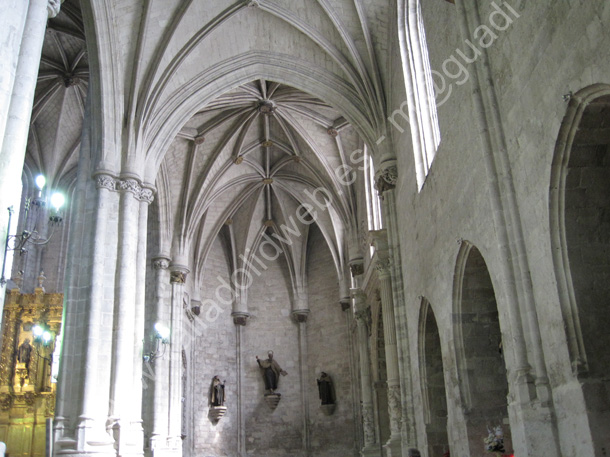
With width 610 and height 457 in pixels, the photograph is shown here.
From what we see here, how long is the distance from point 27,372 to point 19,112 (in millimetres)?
11575

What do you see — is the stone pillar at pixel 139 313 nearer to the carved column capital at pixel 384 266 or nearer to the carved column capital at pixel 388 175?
the carved column capital at pixel 388 175

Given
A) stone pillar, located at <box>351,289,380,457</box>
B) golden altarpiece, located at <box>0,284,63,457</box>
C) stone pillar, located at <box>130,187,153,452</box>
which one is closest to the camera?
stone pillar, located at <box>130,187,153,452</box>

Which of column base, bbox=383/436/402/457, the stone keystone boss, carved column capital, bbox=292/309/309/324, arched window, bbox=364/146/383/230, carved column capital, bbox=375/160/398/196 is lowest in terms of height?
column base, bbox=383/436/402/457

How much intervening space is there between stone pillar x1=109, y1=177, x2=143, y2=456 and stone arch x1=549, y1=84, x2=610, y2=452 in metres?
7.95

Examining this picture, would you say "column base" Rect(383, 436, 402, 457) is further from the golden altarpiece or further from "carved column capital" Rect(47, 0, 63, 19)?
"carved column capital" Rect(47, 0, 63, 19)

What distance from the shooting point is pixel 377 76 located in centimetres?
Result: 1470

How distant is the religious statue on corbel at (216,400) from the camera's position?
21.8 meters

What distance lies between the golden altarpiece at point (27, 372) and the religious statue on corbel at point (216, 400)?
270 inches

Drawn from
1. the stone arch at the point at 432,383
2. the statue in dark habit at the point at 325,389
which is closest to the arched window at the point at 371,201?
the stone arch at the point at 432,383

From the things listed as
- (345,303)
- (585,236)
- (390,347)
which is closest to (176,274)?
(345,303)

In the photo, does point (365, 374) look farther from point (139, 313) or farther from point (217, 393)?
point (139, 313)

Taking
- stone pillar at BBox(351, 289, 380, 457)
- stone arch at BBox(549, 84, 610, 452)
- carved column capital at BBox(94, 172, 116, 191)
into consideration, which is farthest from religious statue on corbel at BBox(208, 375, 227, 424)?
stone arch at BBox(549, 84, 610, 452)

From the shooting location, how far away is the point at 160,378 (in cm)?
1739

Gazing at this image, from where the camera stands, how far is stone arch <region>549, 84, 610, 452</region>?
603 cm
